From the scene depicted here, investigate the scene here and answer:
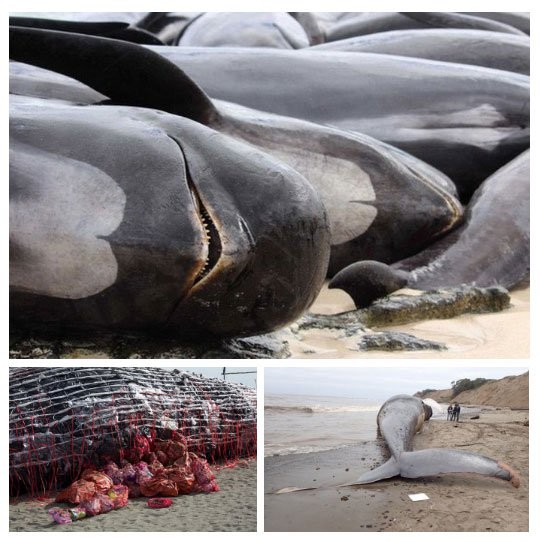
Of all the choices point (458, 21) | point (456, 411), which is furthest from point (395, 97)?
point (456, 411)

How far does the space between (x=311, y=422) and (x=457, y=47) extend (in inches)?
102

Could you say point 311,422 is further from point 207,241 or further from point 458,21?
point 458,21

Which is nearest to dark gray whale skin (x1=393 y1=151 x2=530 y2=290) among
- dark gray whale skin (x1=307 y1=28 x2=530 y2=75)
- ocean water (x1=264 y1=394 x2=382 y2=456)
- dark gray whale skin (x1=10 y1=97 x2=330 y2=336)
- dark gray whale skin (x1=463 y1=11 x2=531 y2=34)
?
ocean water (x1=264 y1=394 x2=382 y2=456)

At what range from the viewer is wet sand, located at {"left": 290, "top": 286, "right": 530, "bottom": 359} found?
3217 mm

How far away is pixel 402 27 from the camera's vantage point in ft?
17.8

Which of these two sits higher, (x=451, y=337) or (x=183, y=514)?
(x=451, y=337)

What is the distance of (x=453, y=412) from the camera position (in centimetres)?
320

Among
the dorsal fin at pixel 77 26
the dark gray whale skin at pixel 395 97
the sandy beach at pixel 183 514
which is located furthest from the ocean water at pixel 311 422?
the dorsal fin at pixel 77 26

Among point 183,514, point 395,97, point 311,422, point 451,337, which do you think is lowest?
Answer: point 183,514

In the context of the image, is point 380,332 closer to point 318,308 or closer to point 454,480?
point 318,308

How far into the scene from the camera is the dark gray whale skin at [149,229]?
253 cm

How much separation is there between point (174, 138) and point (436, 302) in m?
1.37

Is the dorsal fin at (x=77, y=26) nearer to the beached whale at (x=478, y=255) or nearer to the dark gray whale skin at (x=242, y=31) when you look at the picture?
the dark gray whale skin at (x=242, y=31)
